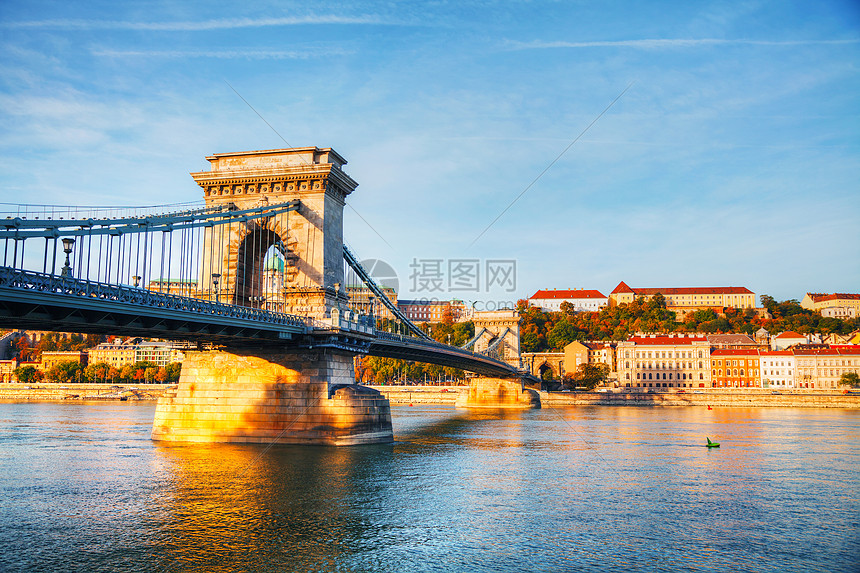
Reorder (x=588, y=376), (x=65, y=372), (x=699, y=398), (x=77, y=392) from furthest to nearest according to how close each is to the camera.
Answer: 1. (x=65, y=372)
2. (x=77, y=392)
3. (x=588, y=376)
4. (x=699, y=398)

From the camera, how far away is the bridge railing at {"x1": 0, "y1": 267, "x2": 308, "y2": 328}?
20.2 metres

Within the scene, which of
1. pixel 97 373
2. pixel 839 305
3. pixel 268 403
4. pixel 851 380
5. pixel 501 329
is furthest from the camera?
pixel 839 305

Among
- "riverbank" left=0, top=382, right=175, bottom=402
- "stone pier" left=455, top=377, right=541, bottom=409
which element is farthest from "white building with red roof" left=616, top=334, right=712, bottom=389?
"riverbank" left=0, top=382, right=175, bottom=402

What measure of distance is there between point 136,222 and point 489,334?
3554 inches

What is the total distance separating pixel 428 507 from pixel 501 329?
90960 millimetres

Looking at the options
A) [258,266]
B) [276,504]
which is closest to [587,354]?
[258,266]

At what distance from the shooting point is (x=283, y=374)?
35344 millimetres

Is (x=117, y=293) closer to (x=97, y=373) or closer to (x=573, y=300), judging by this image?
(x=97, y=373)

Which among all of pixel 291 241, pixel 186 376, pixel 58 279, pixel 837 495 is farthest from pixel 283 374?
pixel 837 495

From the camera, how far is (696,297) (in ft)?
556

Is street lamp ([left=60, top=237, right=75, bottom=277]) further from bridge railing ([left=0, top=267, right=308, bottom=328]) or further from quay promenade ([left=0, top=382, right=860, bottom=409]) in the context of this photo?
quay promenade ([left=0, top=382, right=860, bottom=409])

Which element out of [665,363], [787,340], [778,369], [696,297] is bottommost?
[778,369]

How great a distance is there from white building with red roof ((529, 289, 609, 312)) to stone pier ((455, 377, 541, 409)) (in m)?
85.0

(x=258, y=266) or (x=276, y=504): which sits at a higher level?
(x=258, y=266)
